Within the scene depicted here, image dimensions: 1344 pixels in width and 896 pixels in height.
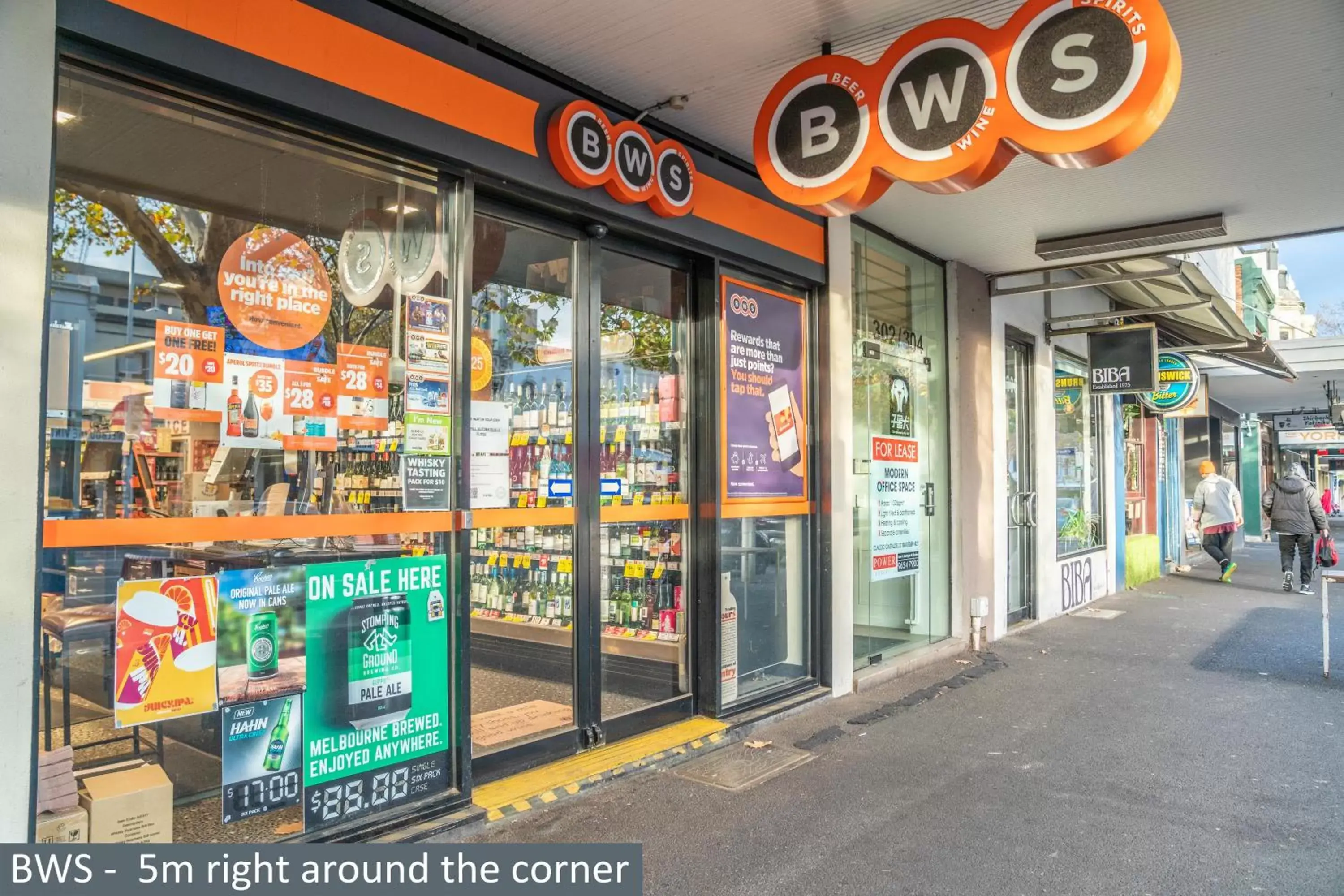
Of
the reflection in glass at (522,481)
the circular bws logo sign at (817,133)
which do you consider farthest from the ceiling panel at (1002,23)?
the reflection in glass at (522,481)

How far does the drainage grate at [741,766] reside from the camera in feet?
14.2

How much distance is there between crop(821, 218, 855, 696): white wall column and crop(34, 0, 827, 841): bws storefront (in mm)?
942

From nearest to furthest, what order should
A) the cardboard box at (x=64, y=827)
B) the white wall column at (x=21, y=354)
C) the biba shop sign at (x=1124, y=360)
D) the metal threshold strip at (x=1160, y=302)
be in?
the white wall column at (x=21, y=354) → the cardboard box at (x=64, y=827) → the metal threshold strip at (x=1160, y=302) → the biba shop sign at (x=1124, y=360)

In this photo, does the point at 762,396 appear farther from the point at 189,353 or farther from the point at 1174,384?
the point at 1174,384

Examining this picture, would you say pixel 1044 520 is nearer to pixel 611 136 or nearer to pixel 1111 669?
pixel 1111 669

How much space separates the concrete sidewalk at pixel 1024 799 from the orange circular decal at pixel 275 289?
2215 mm

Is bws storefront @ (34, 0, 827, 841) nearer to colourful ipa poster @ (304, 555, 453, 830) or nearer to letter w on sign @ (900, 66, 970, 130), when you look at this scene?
colourful ipa poster @ (304, 555, 453, 830)

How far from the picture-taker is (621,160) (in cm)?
441

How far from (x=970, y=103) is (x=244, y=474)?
3.13 m

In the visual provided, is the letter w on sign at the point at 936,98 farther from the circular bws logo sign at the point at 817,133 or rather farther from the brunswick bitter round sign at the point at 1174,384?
the brunswick bitter round sign at the point at 1174,384

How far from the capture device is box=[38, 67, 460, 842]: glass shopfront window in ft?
9.15

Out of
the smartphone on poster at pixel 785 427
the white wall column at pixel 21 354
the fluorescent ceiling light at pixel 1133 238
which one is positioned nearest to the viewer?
the white wall column at pixel 21 354

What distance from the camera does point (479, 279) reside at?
165 inches

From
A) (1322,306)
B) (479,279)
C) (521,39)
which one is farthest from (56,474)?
(1322,306)
